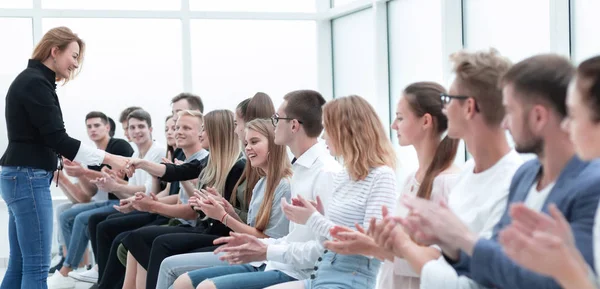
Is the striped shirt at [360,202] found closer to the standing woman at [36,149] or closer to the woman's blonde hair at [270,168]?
the woman's blonde hair at [270,168]

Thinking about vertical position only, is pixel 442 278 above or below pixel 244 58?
below

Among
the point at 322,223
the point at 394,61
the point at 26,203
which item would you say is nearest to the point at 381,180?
the point at 322,223

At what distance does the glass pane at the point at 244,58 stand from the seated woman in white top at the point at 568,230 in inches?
252

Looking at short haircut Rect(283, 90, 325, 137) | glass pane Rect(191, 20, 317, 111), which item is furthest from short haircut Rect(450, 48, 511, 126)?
glass pane Rect(191, 20, 317, 111)

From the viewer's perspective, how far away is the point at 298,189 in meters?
3.18

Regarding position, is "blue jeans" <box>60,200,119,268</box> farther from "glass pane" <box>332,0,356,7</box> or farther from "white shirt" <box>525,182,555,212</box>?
"white shirt" <box>525,182,555,212</box>

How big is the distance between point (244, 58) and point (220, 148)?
3886mm

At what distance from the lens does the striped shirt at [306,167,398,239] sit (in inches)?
105

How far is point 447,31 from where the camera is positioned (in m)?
5.59

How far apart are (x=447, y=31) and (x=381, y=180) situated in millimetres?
3115

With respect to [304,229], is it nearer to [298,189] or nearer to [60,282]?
[298,189]

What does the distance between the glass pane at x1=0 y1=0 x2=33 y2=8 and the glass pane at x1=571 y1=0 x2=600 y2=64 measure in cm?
497

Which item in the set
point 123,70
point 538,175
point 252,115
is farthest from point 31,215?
point 123,70

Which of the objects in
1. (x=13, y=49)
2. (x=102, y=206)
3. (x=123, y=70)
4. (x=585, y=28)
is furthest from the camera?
(x=123, y=70)
